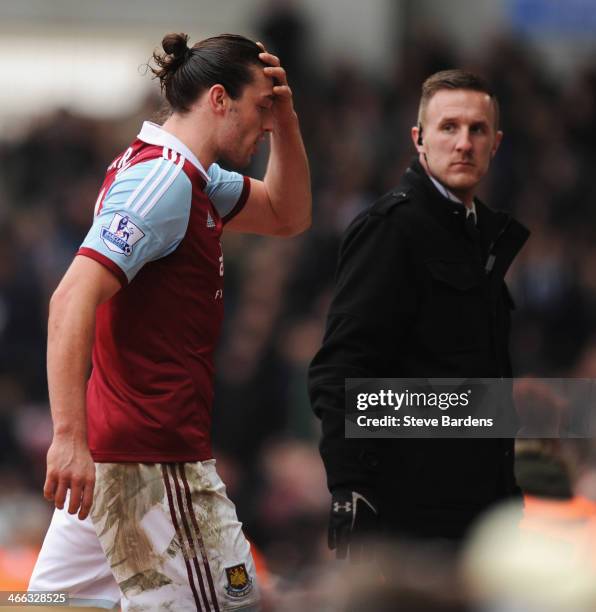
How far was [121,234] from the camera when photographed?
352cm

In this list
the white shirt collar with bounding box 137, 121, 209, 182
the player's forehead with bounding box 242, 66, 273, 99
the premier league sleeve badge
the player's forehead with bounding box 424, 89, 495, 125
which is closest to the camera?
the premier league sleeve badge

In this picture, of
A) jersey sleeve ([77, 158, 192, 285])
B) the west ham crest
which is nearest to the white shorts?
the west ham crest

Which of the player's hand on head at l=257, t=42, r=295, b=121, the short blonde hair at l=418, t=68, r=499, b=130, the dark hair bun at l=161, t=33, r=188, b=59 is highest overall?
the short blonde hair at l=418, t=68, r=499, b=130

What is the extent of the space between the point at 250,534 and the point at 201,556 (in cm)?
459

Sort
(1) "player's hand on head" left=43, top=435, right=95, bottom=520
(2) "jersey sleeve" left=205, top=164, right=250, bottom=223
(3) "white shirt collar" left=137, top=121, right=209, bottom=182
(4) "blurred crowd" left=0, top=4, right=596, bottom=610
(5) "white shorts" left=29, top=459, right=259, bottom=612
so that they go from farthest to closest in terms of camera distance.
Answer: (4) "blurred crowd" left=0, top=4, right=596, bottom=610
(2) "jersey sleeve" left=205, top=164, right=250, bottom=223
(3) "white shirt collar" left=137, top=121, right=209, bottom=182
(5) "white shorts" left=29, top=459, right=259, bottom=612
(1) "player's hand on head" left=43, top=435, right=95, bottom=520

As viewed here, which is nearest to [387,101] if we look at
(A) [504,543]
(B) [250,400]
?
(B) [250,400]

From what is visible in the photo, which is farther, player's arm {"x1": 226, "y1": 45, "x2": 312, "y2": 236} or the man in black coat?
A: player's arm {"x1": 226, "y1": 45, "x2": 312, "y2": 236}

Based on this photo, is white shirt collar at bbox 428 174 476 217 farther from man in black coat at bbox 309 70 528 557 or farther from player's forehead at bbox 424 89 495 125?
player's forehead at bbox 424 89 495 125

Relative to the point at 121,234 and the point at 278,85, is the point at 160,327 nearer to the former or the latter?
the point at 121,234

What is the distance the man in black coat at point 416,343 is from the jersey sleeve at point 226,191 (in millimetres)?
352

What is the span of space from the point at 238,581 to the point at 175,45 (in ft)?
4.92

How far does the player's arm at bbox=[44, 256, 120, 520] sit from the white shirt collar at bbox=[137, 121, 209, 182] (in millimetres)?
475

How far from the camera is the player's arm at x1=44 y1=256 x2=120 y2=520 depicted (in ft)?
10.8

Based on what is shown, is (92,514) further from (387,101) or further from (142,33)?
(142,33)
